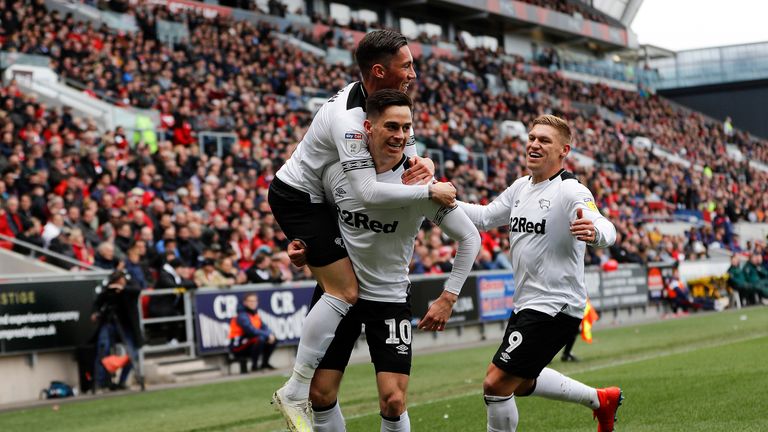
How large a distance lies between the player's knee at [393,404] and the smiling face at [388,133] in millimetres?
1306

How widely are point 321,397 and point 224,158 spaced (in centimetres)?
1711

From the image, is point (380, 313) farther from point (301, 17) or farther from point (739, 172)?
point (739, 172)

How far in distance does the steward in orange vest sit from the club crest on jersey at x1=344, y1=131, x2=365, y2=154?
1189 centimetres

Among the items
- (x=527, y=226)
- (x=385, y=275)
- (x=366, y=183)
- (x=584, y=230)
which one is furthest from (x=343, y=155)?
(x=527, y=226)

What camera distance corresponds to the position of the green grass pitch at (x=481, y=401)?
9.70 m

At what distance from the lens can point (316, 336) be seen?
6.44 metres

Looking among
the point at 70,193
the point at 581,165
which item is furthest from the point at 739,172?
the point at 70,193

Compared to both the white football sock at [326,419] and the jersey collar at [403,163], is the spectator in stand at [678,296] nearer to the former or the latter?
the white football sock at [326,419]

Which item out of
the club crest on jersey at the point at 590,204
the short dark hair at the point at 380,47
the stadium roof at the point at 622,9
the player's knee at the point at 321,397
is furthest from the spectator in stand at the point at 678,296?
the stadium roof at the point at 622,9

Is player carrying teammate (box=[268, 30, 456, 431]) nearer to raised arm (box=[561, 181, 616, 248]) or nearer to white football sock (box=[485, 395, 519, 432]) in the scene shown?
raised arm (box=[561, 181, 616, 248])

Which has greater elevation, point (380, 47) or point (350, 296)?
point (380, 47)

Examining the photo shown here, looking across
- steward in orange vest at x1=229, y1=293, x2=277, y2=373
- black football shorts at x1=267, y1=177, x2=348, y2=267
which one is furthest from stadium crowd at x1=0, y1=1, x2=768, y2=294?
black football shorts at x1=267, y1=177, x2=348, y2=267

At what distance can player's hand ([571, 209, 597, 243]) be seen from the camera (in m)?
6.53

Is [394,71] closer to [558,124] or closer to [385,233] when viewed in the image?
[385,233]
